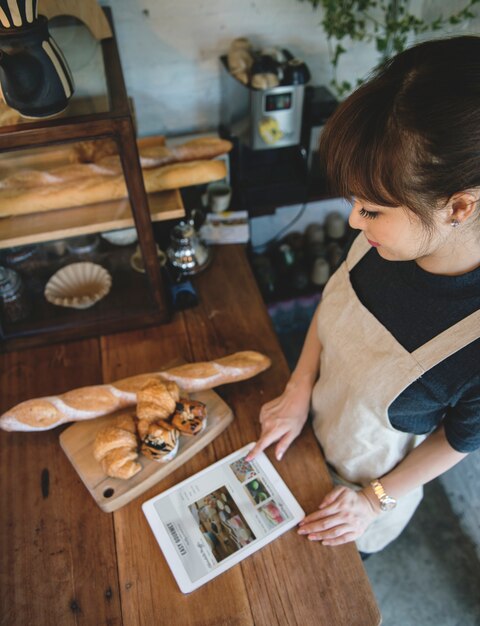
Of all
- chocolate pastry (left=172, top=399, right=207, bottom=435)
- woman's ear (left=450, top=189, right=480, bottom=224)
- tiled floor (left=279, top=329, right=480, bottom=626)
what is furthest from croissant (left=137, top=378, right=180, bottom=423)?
tiled floor (left=279, top=329, right=480, bottom=626)

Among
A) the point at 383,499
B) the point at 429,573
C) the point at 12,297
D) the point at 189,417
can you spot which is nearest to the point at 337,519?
the point at 383,499

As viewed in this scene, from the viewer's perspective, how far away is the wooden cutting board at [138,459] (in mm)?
925

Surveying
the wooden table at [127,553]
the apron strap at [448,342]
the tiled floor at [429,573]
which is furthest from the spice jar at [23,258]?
the tiled floor at [429,573]

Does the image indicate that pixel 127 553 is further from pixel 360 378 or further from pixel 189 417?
pixel 360 378

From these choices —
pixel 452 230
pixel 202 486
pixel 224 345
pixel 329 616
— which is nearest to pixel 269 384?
pixel 224 345

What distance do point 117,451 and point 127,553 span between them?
184 mm

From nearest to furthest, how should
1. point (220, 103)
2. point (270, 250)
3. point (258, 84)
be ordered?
point (258, 84), point (220, 103), point (270, 250)

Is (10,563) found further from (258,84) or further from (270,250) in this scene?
(270,250)

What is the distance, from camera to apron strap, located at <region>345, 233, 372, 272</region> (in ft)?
3.11

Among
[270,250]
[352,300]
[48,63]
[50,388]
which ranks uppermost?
[48,63]

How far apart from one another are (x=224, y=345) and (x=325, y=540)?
0.50m

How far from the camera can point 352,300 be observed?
94cm

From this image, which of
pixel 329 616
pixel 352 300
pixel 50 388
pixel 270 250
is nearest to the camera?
pixel 329 616

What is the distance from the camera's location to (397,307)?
85 centimetres
